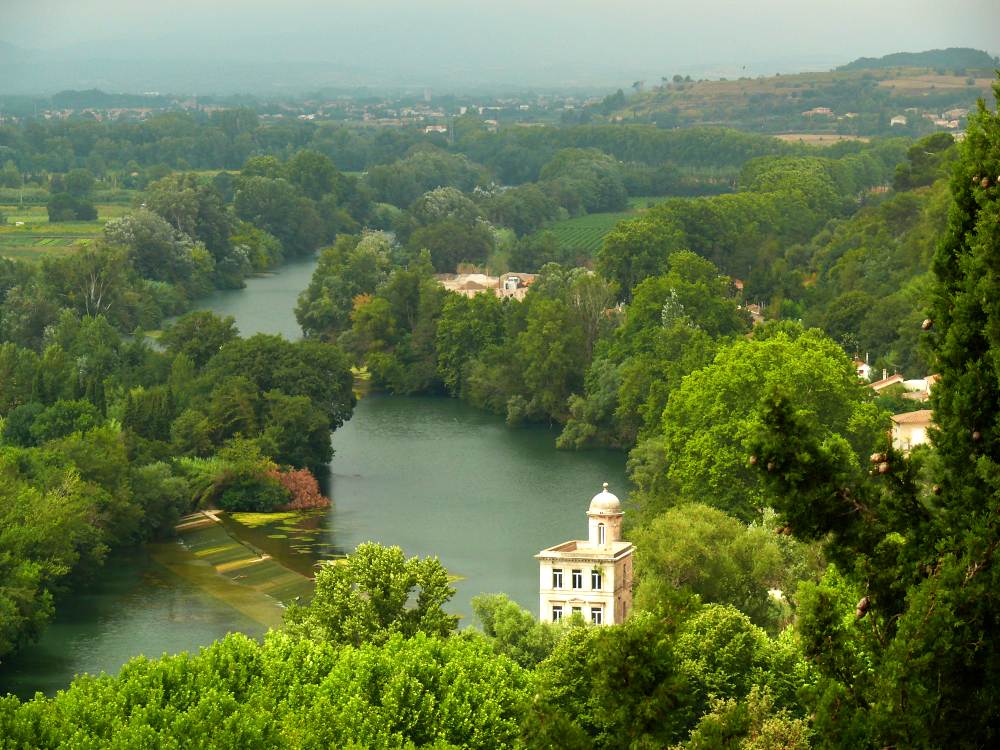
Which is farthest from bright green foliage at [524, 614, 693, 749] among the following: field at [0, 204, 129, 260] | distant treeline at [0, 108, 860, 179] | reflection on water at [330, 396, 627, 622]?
distant treeline at [0, 108, 860, 179]

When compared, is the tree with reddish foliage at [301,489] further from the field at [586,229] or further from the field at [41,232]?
the field at [586,229]

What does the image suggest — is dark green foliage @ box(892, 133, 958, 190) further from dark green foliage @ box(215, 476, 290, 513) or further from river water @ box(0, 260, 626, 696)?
dark green foliage @ box(215, 476, 290, 513)

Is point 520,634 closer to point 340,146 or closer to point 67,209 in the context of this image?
point 67,209

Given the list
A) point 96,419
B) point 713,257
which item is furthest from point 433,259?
point 96,419

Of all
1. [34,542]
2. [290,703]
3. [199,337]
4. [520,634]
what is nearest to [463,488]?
[199,337]

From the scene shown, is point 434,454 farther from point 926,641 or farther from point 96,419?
point 926,641
